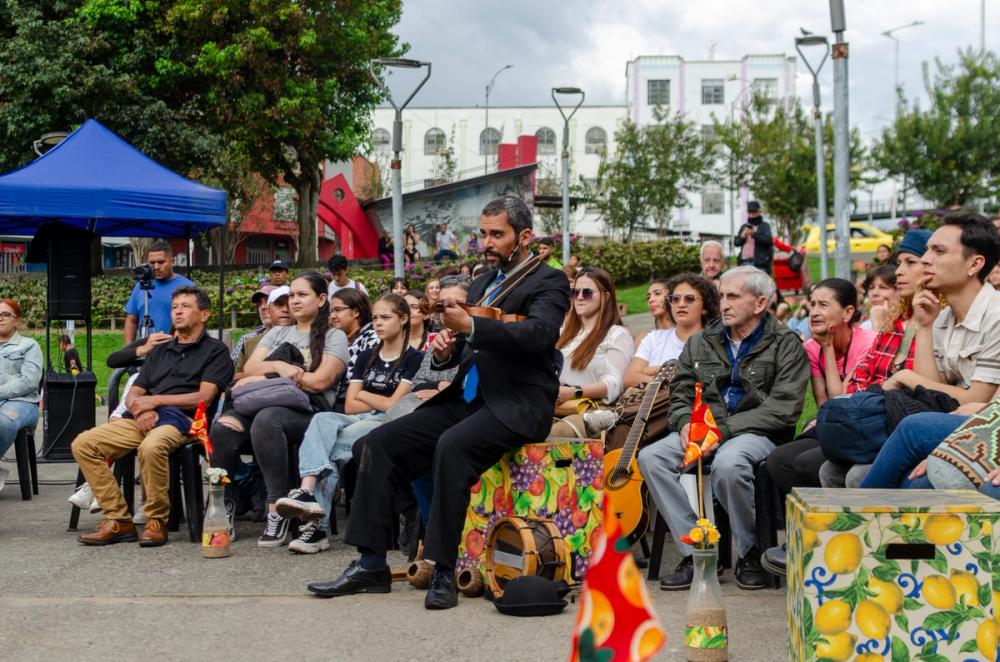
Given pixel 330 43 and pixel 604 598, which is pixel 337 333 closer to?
pixel 604 598

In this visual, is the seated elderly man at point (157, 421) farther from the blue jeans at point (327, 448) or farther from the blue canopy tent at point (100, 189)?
the blue canopy tent at point (100, 189)

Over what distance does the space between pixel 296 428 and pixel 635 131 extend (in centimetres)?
3862

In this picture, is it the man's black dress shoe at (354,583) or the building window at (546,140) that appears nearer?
the man's black dress shoe at (354,583)

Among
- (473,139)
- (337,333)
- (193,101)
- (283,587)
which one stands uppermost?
(473,139)

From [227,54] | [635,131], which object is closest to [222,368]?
[227,54]

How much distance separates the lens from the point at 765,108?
4825 centimetres

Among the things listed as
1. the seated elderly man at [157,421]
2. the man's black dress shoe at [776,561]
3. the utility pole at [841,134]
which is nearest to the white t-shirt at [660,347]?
the man's black dress shoe at [776,561]

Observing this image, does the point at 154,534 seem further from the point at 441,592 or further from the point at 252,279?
the point at 252,279

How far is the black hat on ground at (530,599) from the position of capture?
18.5ft

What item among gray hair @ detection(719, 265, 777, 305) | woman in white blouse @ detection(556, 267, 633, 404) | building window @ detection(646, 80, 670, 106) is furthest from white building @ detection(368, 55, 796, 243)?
gray hair @ detection(719, 265, 777, 305)

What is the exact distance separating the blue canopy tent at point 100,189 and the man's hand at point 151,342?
216 cm

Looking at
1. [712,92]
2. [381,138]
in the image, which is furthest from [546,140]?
[712,92]

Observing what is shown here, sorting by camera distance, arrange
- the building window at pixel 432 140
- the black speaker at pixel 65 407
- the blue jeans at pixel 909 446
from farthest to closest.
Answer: the building window at pixel 432 140
the black speaker at pixel 65 407
the blue jeans at pixel 909 446

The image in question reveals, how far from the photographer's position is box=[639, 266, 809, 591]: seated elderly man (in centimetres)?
616
